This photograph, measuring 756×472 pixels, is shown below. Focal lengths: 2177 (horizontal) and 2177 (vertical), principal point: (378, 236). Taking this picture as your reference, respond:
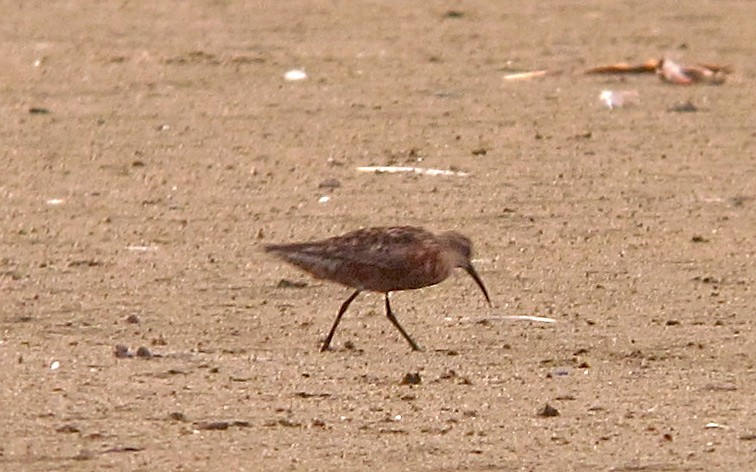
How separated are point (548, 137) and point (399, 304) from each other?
3.92 metres

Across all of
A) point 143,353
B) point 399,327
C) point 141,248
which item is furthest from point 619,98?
point 143,353

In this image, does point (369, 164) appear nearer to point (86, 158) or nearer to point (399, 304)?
point (86, 158)

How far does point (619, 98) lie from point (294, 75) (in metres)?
2.31

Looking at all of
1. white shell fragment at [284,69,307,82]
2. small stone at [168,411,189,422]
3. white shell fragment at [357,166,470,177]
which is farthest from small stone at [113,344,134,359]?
white shell fragment at [284,69,307,82]

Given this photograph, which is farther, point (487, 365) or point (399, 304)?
point (399, 304)

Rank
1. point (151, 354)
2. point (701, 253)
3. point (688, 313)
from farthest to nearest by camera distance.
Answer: point (701, 253)
point (688, 313)
point (151, 354)

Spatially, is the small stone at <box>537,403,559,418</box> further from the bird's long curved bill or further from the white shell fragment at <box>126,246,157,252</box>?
the white shell fragment at <box>126,246,157,252</box>

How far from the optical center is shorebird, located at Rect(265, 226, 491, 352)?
800 centimetres

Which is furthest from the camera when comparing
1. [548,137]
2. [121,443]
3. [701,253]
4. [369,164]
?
[548,137]

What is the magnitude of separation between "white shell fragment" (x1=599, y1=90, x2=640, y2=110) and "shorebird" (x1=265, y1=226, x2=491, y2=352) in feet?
19.0

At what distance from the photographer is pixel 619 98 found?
1395cm

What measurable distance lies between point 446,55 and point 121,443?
31.8ft

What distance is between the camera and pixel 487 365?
25.5 ft

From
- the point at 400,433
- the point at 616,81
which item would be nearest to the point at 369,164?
the point at 616,81
